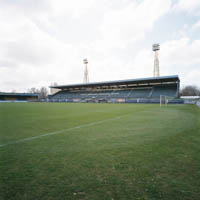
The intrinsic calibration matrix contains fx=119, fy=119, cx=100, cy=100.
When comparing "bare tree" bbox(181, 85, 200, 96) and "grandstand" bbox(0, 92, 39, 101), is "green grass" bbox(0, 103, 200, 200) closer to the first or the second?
"grandstand" bbox(0, 92, 39, 101)

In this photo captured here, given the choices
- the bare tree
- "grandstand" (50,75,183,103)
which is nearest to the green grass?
"grandstand" (50,75,183,103)

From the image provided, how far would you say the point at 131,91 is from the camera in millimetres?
47875

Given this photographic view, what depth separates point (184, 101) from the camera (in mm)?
31516

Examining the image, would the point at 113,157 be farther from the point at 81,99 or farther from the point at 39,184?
the point at 81,99

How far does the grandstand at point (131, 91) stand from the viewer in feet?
128

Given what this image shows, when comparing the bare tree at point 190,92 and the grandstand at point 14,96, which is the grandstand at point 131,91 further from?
the bare tree at point 190,92

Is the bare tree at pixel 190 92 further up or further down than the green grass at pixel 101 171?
further up

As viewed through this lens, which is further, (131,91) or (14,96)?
(14,96)

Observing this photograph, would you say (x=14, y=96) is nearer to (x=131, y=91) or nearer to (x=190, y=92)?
(x=131, y=91)

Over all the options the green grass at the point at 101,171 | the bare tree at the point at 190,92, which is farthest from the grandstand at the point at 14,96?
the bare tree at the point at 190,92

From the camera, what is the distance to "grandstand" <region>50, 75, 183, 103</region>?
3894cm

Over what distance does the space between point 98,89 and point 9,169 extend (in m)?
54.6

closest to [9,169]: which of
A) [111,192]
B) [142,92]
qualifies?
[111,192]

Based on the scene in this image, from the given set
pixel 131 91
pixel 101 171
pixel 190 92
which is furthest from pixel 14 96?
pixel 190 92
